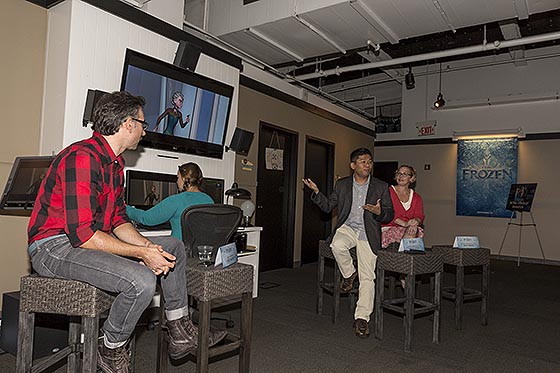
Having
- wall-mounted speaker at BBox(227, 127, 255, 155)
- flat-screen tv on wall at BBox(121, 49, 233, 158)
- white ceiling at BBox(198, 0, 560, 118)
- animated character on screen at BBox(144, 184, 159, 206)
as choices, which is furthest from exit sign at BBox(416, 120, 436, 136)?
animated character on screen at BBox(144, 184, 159, 206)

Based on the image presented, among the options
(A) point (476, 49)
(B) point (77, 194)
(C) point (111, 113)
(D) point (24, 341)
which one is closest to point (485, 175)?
(A) point (476, 49)

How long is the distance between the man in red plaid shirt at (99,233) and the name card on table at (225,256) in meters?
0.36

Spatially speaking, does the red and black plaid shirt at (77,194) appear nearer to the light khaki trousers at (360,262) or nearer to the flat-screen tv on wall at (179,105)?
the flat-screen tv on wall at (179,105)

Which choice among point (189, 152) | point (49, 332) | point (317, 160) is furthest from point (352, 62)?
point (49, 332)

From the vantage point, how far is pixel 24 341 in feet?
5.82

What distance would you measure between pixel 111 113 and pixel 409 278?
230 cm

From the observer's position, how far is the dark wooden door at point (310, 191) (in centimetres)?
702

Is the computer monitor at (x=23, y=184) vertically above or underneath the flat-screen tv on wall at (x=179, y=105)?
underneath

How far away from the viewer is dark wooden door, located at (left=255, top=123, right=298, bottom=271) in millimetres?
6055

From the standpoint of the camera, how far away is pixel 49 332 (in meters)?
2.44

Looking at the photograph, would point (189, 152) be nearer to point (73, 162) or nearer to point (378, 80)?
point (73, 162)

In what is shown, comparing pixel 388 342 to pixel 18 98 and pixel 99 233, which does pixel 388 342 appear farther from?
pixel 18 98

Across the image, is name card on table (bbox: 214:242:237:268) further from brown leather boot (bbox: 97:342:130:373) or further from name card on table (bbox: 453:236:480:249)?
name card on table (bbox: 453:236:480:249)

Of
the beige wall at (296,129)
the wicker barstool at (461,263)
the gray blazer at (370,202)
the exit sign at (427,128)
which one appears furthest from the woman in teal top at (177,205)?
the exit sign at (427,128)
